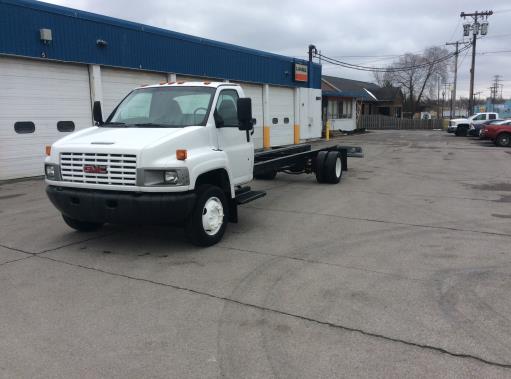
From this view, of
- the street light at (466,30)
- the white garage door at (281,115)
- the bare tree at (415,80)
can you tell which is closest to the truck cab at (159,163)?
the white garage door at (281,115)

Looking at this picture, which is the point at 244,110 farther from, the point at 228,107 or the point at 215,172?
the point at 215,172

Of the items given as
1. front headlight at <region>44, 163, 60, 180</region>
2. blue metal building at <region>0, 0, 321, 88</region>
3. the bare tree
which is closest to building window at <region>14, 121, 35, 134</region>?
blue metal building at <region>0, 0, 321, 88</region>

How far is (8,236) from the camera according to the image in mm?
7078

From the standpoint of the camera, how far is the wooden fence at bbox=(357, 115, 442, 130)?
186ft

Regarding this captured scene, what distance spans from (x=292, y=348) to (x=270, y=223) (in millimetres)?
4305

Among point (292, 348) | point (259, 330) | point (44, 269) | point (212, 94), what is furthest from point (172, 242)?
point (292, 348)

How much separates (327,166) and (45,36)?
890 cm

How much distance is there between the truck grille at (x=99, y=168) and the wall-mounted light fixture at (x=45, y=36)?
886 cm

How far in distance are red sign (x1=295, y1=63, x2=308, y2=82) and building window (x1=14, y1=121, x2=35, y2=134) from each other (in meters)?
17.4

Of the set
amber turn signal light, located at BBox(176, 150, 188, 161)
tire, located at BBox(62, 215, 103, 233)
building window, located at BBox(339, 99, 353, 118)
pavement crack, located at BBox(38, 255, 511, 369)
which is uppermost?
building window, located at BBox(339, 99, 353, 118)

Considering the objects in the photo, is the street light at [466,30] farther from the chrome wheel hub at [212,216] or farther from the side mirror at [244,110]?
the chrome wheel hub at [212,216]

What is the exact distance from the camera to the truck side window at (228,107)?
6953mm

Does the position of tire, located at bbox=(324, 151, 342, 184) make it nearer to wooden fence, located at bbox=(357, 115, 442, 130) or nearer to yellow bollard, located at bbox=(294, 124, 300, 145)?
A: yellow bollard, located at bbox=(294, 124, 300, 145)

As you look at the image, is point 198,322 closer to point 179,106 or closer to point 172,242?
point 172,242
